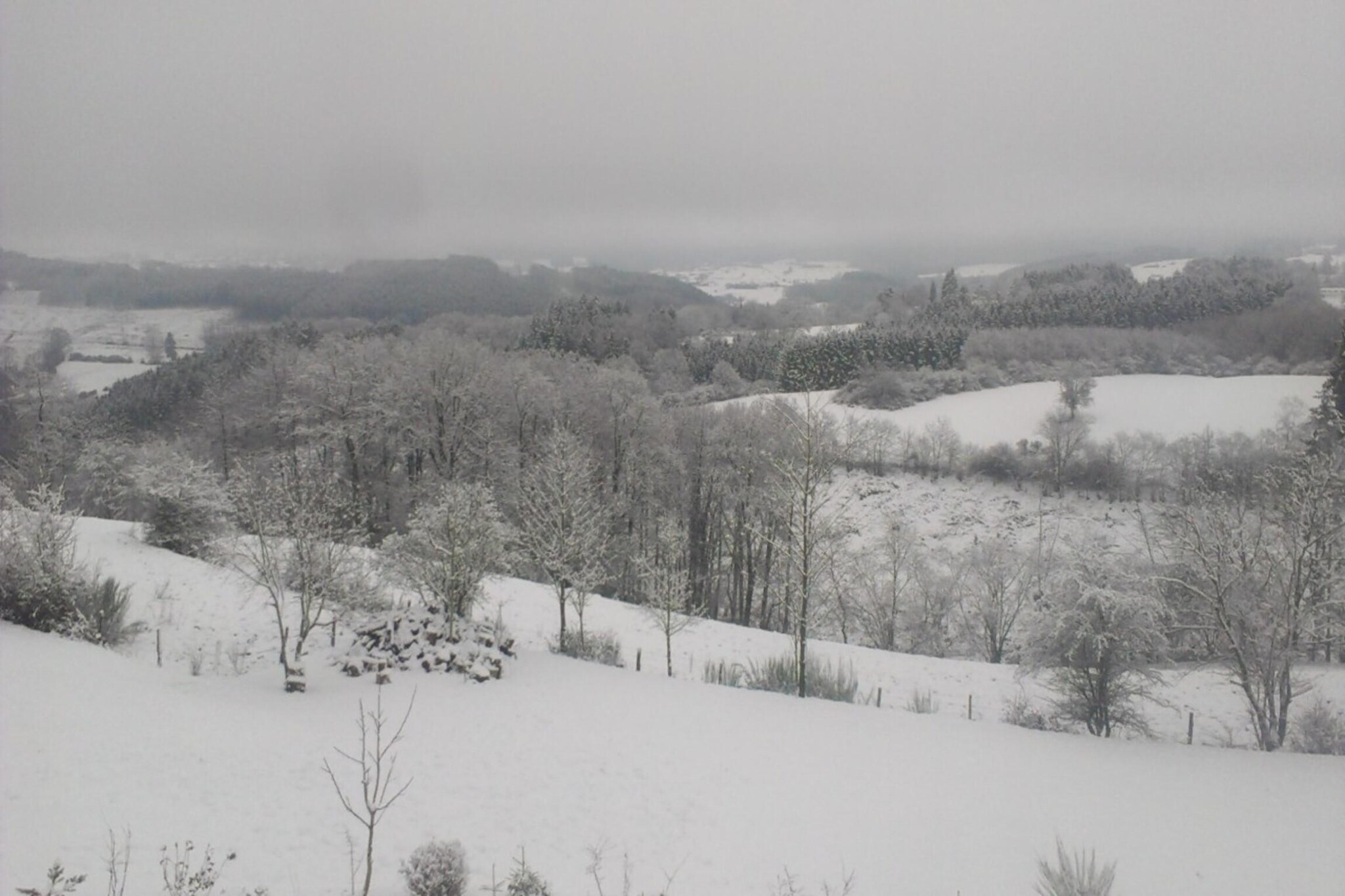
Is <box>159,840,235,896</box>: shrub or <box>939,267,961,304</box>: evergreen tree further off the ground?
<box>939,267,961,304</box>: evergreen tree

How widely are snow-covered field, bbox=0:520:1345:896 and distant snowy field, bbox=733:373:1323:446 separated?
118 ft

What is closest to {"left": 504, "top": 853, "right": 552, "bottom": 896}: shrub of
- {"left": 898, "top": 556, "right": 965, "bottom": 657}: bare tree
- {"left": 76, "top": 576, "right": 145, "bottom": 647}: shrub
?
{"left": 76, "top": 576, "right": 145, "bottom": 647}: shrub

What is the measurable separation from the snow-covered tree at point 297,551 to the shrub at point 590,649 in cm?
595

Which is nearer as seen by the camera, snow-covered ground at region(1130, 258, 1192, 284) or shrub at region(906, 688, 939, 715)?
shrub at region(906, 688, 939, 715)

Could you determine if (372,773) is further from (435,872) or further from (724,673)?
(724,673)

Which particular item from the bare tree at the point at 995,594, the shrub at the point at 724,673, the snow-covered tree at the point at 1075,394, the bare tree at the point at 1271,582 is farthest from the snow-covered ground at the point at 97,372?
the snow-covered tree at the point at 1075,394

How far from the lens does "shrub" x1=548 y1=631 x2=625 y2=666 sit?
736 inches

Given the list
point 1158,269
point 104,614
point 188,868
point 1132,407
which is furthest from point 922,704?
point 1158,269

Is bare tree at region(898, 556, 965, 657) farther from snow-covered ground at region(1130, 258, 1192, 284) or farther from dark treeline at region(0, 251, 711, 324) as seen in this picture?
snow-covered ground at region(1130, 258, 1192, 284)

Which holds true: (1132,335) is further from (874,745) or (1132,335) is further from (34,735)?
(34,735)

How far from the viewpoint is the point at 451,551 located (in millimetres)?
16328

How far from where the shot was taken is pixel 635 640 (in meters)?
22.1

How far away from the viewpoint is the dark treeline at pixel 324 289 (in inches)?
2970

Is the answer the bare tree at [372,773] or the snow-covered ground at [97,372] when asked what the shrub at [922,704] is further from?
the snow-covered ground at [97,372]
